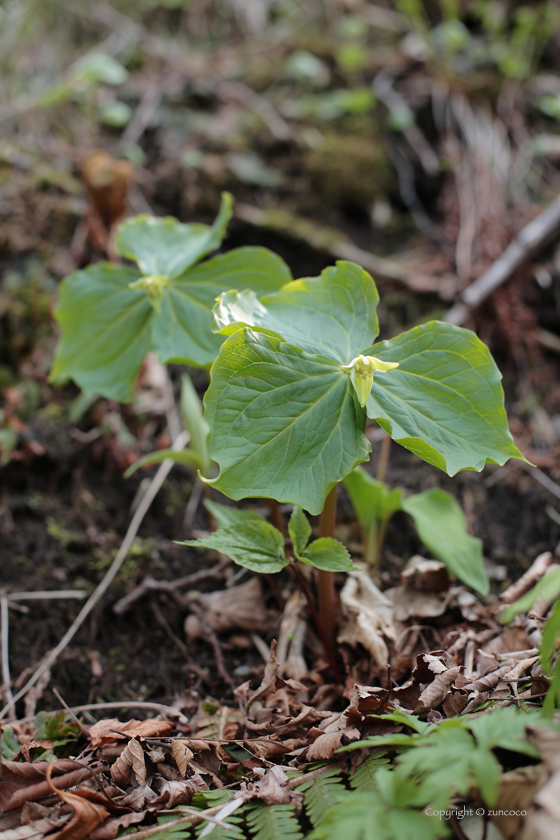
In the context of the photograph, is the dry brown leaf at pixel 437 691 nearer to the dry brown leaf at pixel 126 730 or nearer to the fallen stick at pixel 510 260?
the dry brown leaf at pixel 126 730

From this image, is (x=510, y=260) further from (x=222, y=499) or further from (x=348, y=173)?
(x=222, y=499)

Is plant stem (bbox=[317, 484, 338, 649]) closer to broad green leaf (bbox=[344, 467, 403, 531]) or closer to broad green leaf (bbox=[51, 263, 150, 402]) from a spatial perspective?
broad green leaf (bbox=[344, 467, 403, 531])

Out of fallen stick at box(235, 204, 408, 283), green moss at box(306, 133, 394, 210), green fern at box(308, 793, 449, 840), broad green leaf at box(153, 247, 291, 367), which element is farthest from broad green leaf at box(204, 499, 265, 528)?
green moss at box(306, 133, 394, 210)

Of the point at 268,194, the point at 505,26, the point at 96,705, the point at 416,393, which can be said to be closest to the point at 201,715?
the point at 96,705

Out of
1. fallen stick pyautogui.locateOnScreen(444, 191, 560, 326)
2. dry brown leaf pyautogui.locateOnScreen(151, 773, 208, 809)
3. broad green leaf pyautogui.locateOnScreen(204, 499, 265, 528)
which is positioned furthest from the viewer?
fallen stick pyautogui.locateOnScreen(444, 191, 560, 326)

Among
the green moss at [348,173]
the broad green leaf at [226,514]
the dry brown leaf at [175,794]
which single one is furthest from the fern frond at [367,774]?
the green moss at [348,173]

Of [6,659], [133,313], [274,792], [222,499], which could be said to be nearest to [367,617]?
[274,792]
